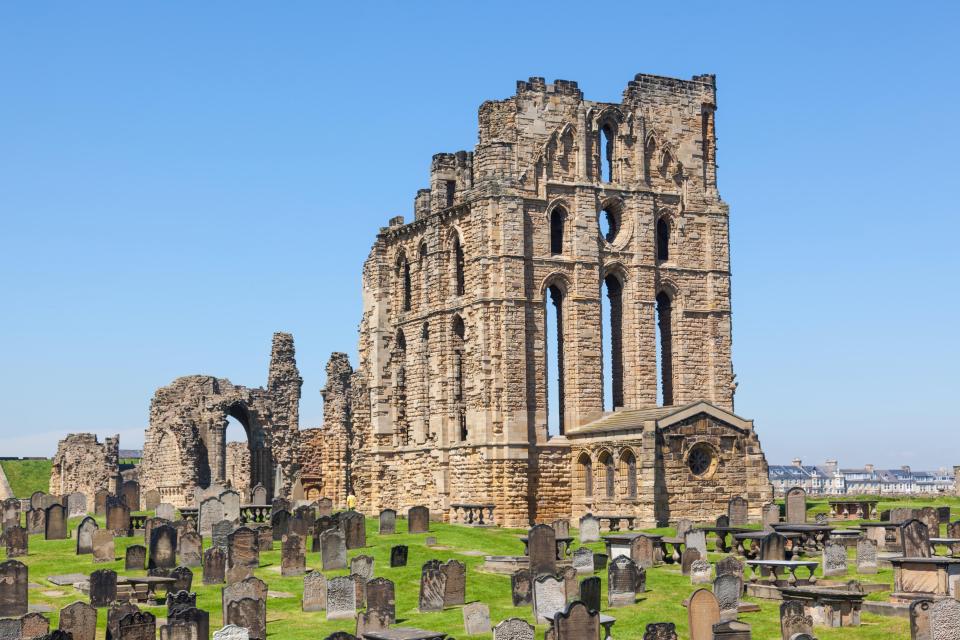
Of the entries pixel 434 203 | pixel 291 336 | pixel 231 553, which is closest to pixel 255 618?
pixel 231 553

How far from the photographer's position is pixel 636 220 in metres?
47.2

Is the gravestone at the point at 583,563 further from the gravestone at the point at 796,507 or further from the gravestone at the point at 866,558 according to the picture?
the gravestone at the point at 796,507

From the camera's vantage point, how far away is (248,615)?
24781 millimetres

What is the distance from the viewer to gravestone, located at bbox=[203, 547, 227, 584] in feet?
102

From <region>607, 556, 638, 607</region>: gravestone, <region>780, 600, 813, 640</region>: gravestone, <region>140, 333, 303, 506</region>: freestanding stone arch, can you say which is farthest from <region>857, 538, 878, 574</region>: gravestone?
<region>140, 333, 303, 506</region>: freestanding stone arch

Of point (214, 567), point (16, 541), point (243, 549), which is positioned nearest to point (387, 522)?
point (243, 549)

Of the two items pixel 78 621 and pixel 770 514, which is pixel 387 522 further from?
pixel 78 621

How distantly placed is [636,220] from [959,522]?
51.0 ft

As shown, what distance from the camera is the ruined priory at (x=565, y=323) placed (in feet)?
140

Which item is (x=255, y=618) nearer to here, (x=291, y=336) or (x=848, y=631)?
(x=848, y=631)

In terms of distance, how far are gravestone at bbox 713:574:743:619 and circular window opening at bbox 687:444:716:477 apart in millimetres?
15976

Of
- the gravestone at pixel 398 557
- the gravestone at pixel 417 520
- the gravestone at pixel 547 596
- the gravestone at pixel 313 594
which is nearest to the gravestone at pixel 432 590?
the gravestone at pixel 313 594

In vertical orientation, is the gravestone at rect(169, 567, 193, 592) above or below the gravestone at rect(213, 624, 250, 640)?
above

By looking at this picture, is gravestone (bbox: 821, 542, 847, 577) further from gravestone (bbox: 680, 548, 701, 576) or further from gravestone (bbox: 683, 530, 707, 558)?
gravestone (bbox: 683, 530, 707, 558)
